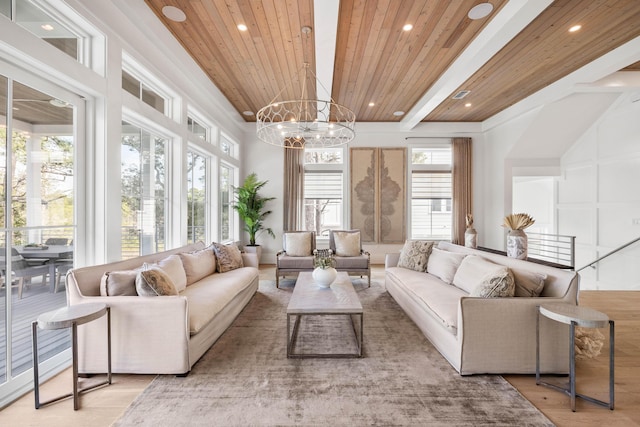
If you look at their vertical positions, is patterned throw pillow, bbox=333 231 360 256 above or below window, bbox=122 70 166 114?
below

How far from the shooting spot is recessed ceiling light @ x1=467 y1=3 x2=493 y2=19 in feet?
9.10

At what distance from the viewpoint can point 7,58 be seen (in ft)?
6.34

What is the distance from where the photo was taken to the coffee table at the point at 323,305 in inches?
98.3

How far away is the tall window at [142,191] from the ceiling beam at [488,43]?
158 inches

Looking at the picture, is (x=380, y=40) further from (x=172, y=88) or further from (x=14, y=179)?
(x=14, y=179)

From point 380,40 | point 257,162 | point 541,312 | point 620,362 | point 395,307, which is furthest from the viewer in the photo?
point 257,162

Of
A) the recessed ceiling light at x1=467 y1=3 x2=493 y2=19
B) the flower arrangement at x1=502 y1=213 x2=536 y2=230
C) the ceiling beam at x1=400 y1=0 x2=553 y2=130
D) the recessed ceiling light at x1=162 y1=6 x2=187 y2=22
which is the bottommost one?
the flower arrangement at x1=502 y1=213 x2=536 y2=230

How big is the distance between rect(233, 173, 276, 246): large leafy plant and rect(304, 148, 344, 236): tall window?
97 centimetres

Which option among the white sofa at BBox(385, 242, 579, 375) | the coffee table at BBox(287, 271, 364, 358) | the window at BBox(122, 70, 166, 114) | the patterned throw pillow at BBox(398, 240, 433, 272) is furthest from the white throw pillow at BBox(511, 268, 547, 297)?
the window at BBox(122, 70, 166, 114)

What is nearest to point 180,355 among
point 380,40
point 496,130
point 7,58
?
point 7,58

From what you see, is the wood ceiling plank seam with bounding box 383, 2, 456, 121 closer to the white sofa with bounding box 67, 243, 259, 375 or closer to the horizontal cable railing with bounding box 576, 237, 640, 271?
the white sofa with bounding box 67, 243, 259, 375

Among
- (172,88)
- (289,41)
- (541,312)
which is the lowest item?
(541,312)

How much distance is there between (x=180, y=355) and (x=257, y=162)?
527cm

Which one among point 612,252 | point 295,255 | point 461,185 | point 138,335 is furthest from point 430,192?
point 138,335
